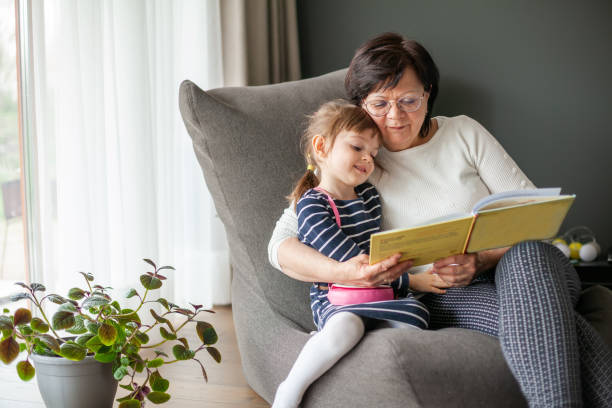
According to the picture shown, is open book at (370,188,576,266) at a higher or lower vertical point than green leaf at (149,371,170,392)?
higher

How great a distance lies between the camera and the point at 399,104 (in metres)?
1.62

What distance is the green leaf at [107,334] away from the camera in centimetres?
134

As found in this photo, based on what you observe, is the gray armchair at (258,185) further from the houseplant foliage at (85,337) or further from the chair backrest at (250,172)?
the houseplant foliage at (85,337)

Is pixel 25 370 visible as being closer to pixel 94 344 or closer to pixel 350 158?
pixel 94 344

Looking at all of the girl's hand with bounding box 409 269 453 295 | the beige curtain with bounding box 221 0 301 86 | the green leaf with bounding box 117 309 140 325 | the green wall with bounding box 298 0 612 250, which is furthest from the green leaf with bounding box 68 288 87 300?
the green wall with bounding box 298 0 612 250

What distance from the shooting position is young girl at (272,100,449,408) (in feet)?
4.37

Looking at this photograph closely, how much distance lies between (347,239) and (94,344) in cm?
62

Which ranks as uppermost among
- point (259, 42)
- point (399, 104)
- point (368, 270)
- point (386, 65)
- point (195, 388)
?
point (259, 42)

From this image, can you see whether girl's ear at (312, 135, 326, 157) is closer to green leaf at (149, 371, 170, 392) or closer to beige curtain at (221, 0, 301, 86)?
green leaf at (149, 371, 170, 392)

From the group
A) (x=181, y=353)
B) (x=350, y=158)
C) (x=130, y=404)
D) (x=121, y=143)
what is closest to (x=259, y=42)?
(x=121, y=143)

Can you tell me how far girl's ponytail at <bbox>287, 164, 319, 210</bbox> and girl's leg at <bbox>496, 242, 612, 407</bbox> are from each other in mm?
558

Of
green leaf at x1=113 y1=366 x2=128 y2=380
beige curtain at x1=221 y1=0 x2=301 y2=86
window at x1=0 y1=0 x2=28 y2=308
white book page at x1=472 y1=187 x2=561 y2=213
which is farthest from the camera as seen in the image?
beige curtain at x1=221 y1=0 x2=301 y2=86

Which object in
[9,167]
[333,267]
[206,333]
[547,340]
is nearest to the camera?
[547,340]

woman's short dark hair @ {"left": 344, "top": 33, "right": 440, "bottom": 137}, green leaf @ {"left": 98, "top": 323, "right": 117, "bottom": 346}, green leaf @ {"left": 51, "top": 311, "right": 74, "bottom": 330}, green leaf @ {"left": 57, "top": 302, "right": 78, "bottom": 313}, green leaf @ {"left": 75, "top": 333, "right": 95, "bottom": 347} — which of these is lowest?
green leaf @ {"left": 75, "top": 333, "right": 95, "bottom": 347}
